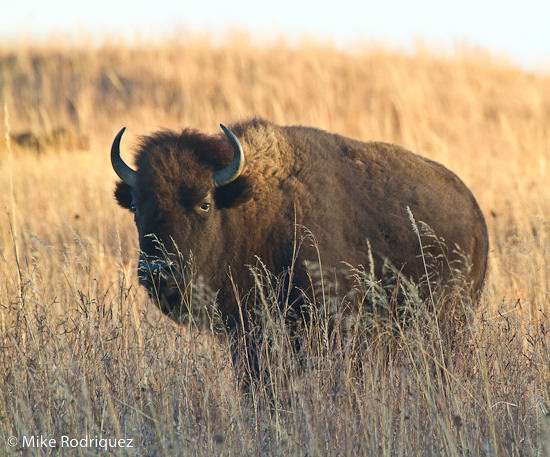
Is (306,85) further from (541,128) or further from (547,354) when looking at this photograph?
(547,354)

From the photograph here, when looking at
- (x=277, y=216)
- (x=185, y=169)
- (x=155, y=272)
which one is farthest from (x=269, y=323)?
(x=185, y=169)

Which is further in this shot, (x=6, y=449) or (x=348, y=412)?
(x=348, y=412)

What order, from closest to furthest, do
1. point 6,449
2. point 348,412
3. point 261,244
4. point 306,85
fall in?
point 6,449 < point 348,412 < point 261,244 < point 306,85

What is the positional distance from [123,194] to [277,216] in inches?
50.6

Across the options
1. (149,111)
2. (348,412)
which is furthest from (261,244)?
(149,111)

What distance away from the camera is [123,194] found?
559cm

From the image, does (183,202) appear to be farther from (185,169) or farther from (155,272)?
(155,272)

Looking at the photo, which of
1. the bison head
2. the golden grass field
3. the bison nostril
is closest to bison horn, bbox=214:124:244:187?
the bison head

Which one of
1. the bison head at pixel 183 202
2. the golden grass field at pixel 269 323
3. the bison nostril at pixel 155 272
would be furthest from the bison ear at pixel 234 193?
the golden grass field at pixel 269 323

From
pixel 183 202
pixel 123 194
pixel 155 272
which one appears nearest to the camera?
A: pixel 155 272

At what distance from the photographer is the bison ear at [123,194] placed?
5578mm

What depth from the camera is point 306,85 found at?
19.4 metres

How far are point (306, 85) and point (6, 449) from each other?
55.0 feet

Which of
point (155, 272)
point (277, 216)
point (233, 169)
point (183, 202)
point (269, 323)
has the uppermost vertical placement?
point (233, 169)
